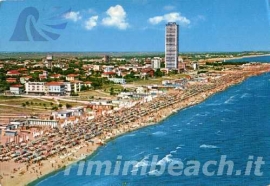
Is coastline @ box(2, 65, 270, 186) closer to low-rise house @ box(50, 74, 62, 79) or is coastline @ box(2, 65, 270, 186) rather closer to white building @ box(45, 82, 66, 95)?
white building @ box(45, 82, 66, 95)

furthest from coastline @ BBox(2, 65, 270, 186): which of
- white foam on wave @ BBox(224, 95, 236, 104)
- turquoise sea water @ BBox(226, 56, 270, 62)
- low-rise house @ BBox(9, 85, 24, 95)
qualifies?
low-rise house @ BBox(9, 85, 24, 95)

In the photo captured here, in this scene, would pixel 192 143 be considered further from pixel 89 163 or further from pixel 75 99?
pixel 75 99

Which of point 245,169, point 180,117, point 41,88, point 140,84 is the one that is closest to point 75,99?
point 41,88

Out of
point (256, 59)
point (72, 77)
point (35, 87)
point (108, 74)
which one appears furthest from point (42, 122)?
point (256, 59)

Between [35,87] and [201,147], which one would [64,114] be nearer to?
[35,87]

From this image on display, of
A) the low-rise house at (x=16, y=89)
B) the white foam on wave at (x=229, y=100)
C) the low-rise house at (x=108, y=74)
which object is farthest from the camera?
the white foam on wave at (x=229, y=100)

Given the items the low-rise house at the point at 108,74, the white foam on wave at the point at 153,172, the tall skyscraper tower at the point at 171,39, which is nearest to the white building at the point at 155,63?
the tall skyscraper tower at the point at 171,39

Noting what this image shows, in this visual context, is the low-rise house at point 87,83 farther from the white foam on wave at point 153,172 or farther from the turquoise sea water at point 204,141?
the white foam on wave at point 153,172
